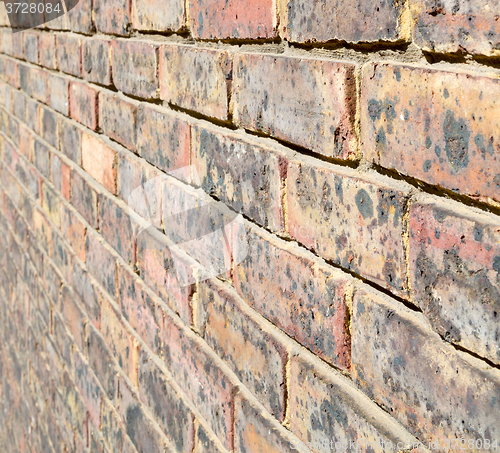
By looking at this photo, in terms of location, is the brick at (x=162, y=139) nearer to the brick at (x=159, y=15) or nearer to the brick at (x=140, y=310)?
the brick at (x=159, y=15)

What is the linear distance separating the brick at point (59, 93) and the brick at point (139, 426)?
2.53 feet

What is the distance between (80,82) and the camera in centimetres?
145

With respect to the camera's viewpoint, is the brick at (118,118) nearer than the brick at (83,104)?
Yes

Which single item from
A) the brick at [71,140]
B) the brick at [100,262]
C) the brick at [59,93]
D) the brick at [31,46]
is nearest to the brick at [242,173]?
the brick at [100,262]

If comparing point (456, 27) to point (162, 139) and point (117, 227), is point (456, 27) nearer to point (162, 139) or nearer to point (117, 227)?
point (162, 139)

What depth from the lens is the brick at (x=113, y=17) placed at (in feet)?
3.71

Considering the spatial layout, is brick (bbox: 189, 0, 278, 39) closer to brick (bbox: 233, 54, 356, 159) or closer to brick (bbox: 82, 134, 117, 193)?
brick (bbox: 233, 54, 356, 159)

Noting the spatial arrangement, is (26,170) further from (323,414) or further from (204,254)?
(323,414)

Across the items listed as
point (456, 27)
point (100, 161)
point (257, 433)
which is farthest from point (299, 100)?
point (100, 161)

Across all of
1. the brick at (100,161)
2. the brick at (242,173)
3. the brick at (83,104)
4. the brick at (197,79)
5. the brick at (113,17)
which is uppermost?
the brick at (113,17)

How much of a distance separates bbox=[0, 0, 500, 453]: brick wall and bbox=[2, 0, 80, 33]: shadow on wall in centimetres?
6

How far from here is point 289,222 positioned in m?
0.71

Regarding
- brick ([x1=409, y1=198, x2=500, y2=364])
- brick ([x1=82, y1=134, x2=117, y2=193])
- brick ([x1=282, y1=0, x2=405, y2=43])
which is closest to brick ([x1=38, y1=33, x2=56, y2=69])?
brick ([x1=82, y1=134, x2=117, y2=193])

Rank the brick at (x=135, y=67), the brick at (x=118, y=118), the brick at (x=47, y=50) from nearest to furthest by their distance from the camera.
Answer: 1. the brick at (x=135, y=67)
2. the brick at (x=118, y=118)
3. the brick at (x=47, y=50)
